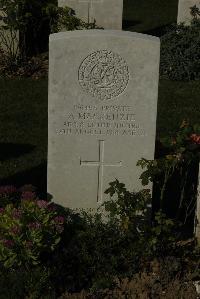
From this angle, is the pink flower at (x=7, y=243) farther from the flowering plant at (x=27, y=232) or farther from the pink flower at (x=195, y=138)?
the pink flower at (x=195, y=138)

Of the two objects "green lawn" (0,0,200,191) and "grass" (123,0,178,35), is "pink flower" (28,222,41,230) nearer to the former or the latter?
"green lawn" (0,0,200,191)

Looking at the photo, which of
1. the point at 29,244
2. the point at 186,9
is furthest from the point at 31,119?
the point at 186,9

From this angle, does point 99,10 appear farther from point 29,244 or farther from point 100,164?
point 29,244

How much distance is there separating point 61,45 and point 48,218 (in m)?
1.49

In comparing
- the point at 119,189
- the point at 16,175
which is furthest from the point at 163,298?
the point at 16,175

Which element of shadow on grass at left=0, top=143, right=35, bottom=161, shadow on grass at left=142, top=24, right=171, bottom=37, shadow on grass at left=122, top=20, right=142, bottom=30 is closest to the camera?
shadow on grass at left=0, top=143, right=35, bottom=161

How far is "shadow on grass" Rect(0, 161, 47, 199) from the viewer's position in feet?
24.5

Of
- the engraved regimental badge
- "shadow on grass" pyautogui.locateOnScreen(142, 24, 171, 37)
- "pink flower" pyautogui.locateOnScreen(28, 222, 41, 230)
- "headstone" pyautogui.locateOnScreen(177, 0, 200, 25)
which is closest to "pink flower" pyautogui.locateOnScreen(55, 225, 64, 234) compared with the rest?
"pink flower" pyautogui.locateOnScreen(28, 222, 41, 230)

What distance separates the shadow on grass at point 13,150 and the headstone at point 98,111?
6.57 ft

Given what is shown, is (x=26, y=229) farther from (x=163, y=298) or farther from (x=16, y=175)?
(x=16, y=175)

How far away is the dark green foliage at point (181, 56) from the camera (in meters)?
11.0

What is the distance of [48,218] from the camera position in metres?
5.61

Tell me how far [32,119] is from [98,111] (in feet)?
11.3

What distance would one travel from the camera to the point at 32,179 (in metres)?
7.62
